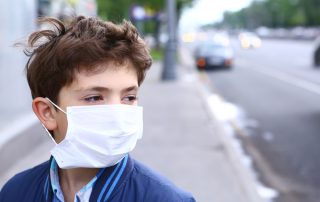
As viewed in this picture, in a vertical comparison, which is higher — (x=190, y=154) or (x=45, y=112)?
(x=45, y=112)

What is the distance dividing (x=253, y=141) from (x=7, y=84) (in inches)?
153

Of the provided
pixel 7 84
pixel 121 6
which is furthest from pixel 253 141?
pixel 121 6

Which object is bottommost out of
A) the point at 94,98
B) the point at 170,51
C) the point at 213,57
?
the point at 213,57

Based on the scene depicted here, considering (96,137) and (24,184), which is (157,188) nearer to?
(96,137)

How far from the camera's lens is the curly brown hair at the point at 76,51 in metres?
1.61

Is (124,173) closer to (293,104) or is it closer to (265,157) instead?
(265,157)

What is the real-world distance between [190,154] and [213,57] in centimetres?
1793

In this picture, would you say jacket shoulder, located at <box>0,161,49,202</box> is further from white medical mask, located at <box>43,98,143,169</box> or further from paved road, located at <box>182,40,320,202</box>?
paved road, located at <box>182,40,320,202</box>

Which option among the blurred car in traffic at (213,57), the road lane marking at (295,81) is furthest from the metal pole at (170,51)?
the blurred car in traffic at (213,57)

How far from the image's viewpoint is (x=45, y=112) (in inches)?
70.5

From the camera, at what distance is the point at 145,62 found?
67.0 inches

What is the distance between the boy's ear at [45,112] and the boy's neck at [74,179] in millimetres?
170

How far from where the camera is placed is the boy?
5.33 feet

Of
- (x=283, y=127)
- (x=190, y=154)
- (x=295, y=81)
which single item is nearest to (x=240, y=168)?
(x=190, y=154)
